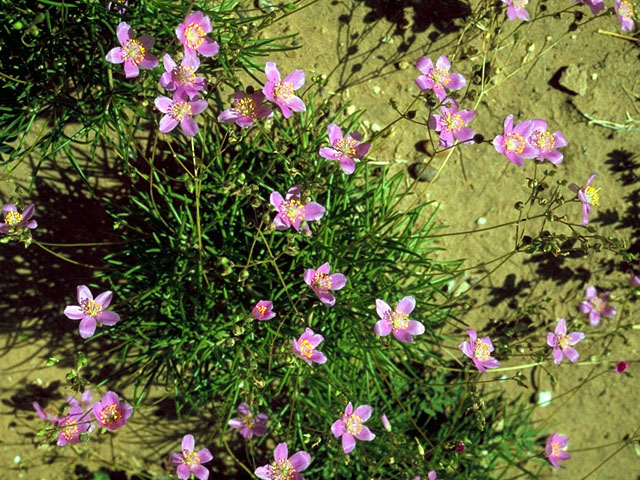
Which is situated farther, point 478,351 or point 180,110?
point 478,351

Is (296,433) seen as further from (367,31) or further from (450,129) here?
(367,31)

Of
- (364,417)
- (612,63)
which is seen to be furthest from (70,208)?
(612,63)

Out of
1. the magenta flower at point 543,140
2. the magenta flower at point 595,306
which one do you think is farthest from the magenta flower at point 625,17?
the magenta flower at point 595,306

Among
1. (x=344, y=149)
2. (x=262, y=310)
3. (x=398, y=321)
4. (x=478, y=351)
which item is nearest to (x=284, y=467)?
(x=262, y=310)

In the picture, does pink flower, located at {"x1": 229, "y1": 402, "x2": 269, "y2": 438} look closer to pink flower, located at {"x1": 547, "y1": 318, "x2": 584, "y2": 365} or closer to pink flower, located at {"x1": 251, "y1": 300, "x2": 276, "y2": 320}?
pink flower, located at {"x1": 251, "y1": 300, "x2": 276, "y2": 320}

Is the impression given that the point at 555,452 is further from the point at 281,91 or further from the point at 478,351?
the point at 281,91

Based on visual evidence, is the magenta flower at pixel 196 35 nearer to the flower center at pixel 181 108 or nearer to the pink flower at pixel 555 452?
the flower center at pixel 181 108
